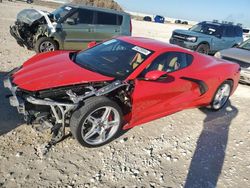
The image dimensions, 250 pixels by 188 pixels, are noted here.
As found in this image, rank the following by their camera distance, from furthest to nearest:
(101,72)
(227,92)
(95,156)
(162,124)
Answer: (227,92) → (162,124) → (101,72) → (95,156)

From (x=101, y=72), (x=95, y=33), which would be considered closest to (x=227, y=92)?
(x=101, y=72)

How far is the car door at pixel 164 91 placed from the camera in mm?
4497

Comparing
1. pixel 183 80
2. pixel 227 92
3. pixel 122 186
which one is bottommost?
pixel 122 186

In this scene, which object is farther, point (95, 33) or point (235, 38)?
point (235, 38)

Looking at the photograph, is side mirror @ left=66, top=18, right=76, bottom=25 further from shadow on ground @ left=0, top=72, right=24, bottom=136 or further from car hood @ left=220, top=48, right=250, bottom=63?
car hood @ left=220, top=48, right=250, bottom=63

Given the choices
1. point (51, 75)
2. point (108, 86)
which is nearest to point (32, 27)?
point (51, 75)

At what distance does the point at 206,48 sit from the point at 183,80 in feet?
Result: 29.1

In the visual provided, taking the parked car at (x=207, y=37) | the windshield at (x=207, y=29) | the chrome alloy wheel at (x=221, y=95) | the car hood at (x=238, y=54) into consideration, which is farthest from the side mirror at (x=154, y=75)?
the windshield at (x=207, y=29)

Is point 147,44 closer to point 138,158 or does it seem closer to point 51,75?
point 51,75

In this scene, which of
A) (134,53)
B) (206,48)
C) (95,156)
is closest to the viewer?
(95,156)

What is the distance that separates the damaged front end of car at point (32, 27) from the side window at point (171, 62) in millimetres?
5309

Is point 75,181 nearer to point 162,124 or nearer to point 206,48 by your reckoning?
point 162,124

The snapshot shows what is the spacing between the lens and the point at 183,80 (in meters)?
5.08

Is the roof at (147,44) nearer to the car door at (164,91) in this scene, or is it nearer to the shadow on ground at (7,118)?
the car door at (164,91)
